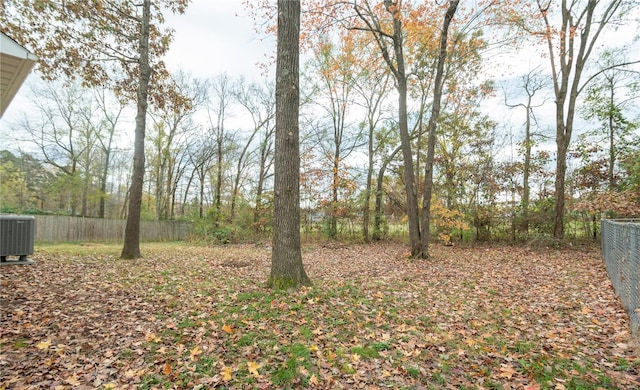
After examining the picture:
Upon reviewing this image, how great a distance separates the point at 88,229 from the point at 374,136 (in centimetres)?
1654

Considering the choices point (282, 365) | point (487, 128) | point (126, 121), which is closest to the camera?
point (282, 365)

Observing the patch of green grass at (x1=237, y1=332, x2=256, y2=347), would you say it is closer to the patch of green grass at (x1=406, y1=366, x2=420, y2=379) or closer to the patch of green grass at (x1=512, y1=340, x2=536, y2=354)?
the patch of green grass at (x1=406, y1=366, x2=420, y2=379)

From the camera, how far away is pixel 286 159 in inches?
199

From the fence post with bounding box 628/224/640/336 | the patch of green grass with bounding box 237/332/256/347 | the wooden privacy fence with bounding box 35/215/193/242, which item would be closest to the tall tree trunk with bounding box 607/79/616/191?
the fence post with bounding box 628/224/640/336

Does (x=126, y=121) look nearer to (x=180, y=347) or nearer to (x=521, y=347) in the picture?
(x=180, y=347)

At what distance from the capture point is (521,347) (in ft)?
10.9

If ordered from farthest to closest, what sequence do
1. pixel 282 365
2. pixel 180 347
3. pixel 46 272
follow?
1. pixel 46 272
2. pixel 180 347
3. pixel 282 365

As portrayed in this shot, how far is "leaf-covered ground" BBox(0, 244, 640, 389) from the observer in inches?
106

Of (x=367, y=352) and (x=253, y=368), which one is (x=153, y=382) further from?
(x=367, y=352)

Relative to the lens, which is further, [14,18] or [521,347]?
[14,18]

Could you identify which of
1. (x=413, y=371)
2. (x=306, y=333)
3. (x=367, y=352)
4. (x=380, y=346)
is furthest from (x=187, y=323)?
(x=413, y=371)

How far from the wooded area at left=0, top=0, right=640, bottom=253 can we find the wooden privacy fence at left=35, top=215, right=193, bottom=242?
292 centimetres

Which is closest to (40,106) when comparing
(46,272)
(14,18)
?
(14,18)

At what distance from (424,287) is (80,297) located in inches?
233
